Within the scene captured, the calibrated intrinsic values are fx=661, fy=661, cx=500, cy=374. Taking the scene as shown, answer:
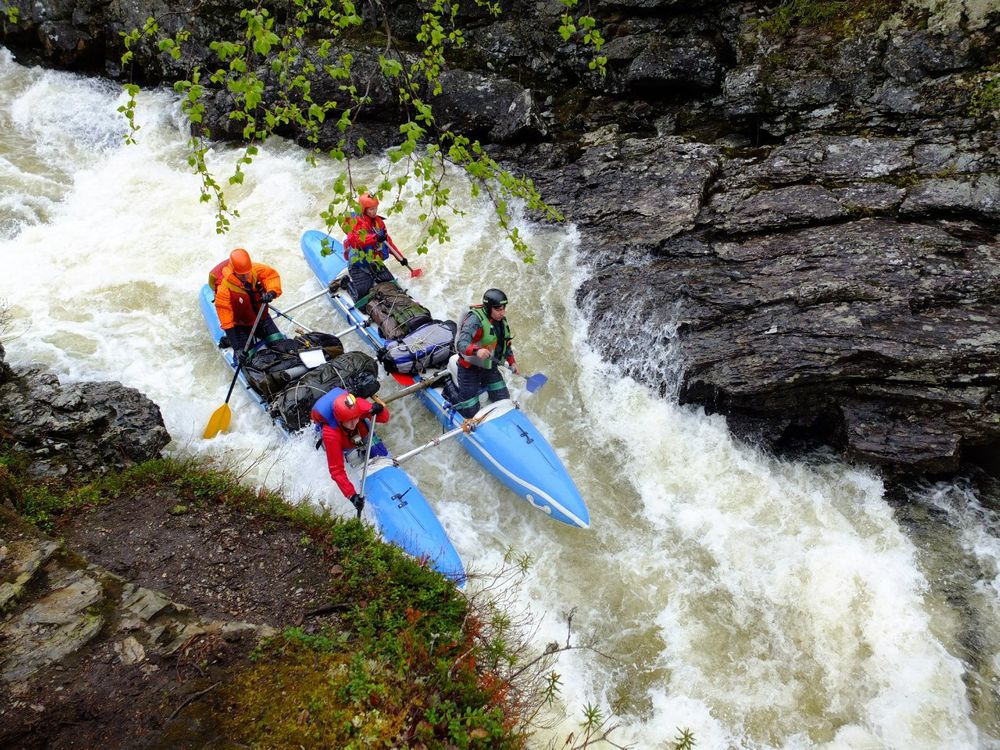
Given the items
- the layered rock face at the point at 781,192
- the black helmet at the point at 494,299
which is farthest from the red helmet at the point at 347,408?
the layered rock face at the point at 781,192

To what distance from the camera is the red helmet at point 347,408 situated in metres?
6.15

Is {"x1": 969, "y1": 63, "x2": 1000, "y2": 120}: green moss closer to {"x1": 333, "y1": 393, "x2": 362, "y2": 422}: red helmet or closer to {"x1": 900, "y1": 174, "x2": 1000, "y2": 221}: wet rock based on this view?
{"x1": 900, "y1": 174, "x2": 1000, "y2": 221}: wet rock

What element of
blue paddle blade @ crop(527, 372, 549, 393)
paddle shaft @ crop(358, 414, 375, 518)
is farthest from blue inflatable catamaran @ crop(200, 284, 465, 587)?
blue paddle blade @ crop(527, 372, 549, 393)

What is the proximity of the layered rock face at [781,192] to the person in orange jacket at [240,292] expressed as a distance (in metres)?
4.12

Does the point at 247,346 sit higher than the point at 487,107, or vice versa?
the point at 487,107

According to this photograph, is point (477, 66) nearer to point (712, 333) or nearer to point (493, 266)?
point (493, 266)

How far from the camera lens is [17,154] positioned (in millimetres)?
11625

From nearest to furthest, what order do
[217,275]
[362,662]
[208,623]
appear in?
[362,662] < [208,623] < [217,275]

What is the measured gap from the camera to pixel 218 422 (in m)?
7.52

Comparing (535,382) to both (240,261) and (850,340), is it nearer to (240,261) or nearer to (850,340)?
(850,340)

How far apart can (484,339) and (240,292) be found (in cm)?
292

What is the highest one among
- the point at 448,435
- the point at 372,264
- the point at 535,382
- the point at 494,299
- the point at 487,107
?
the point at 487,107

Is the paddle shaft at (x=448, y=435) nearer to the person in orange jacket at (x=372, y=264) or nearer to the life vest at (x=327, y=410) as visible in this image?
the life vest at (x=327, y=410)

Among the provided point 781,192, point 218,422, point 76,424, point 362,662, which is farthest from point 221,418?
point 781,192
